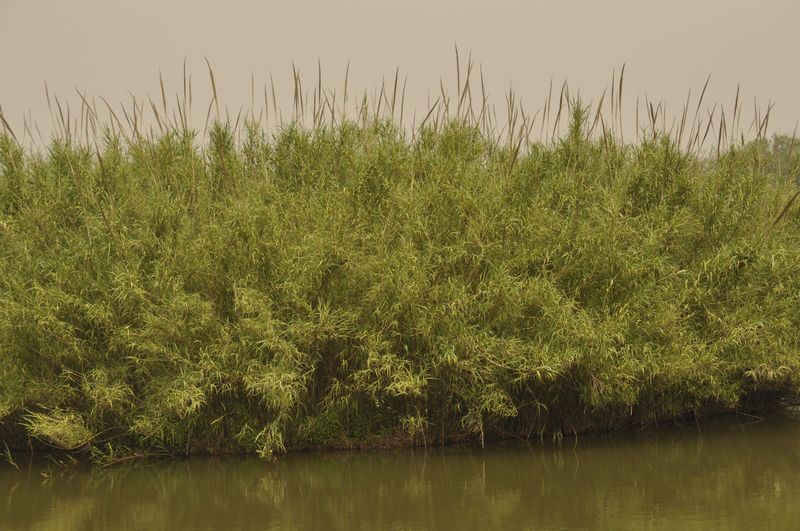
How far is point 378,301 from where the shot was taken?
318 inches

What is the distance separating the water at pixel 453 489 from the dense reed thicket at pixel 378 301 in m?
0.36

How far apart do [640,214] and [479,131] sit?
1.96m

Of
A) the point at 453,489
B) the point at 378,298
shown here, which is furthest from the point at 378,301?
the point at 453,489

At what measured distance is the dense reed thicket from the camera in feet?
26.3

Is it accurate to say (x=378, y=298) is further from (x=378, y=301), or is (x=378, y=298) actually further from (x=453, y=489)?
(x=453, y=489)

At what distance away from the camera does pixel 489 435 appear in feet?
29.0

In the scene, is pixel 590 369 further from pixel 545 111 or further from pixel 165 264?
pixel 165 264

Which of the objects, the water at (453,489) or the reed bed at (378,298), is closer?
the water at (453,489)

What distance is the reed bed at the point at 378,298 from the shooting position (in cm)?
802

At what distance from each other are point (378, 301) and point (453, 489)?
1.86m

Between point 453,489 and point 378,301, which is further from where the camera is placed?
point 378,301

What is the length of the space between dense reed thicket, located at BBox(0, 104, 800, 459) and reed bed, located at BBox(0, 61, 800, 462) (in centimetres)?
3

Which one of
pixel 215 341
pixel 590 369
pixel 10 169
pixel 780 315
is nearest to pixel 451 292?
pixel 590 369

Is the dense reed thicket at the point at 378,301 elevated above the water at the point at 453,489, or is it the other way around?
the dense reed thicket at the point at 378,301
